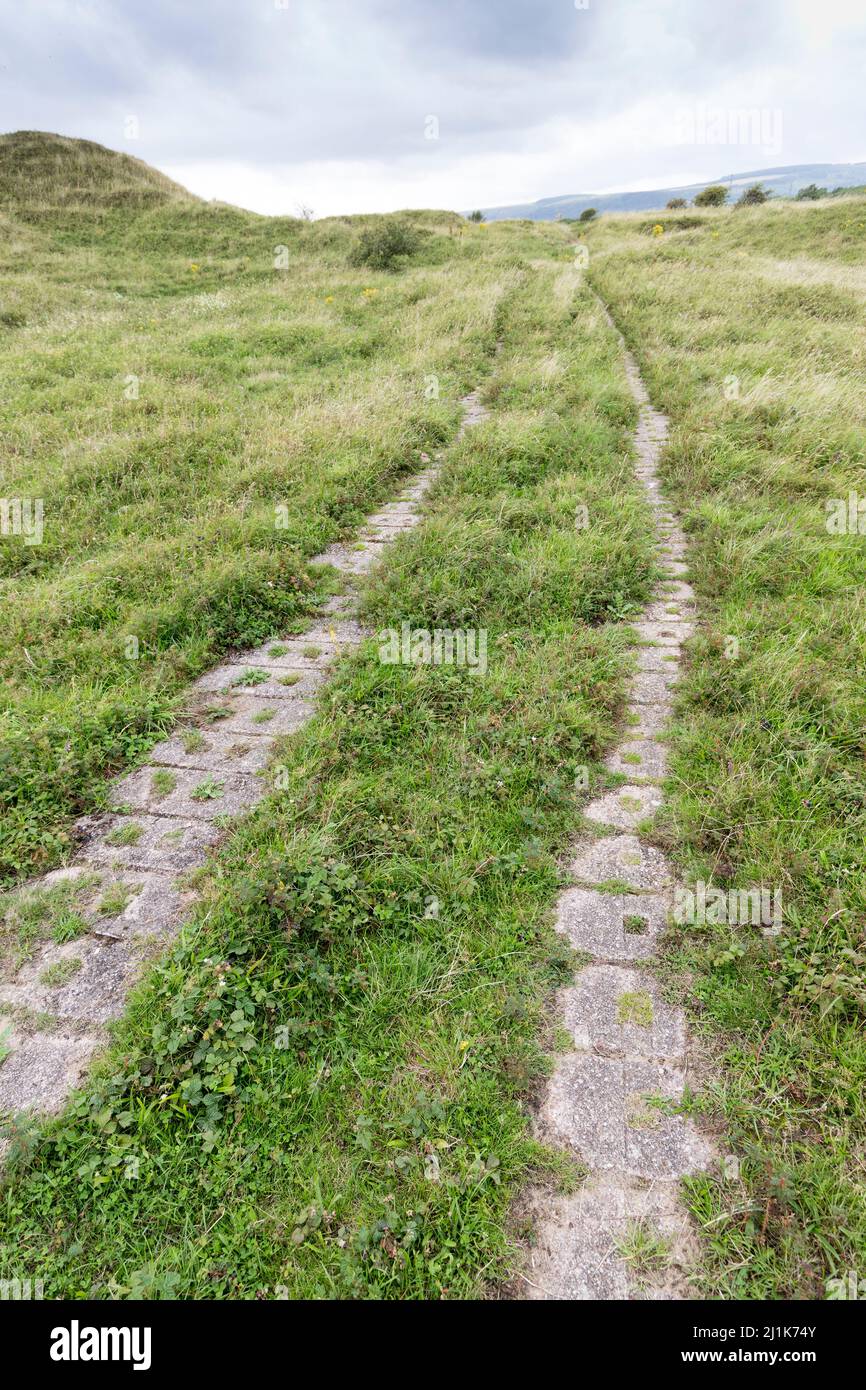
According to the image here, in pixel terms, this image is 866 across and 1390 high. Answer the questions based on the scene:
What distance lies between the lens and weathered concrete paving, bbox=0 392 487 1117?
10.9 feet

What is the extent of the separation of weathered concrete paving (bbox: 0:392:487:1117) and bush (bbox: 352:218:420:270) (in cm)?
2530

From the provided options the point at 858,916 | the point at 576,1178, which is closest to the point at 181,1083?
the point at 576,1178

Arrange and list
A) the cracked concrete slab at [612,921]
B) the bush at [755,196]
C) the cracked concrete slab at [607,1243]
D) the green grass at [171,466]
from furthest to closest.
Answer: the bush at [755,196], the green grass at [171,466], the cracked concrete slab at [612,921], the cracked concrete slab at [607,1243]

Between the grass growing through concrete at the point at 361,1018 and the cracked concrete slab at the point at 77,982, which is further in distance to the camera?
the cracked concrete slab at the point at 77,982

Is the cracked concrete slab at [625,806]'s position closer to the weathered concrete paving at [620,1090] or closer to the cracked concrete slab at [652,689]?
the weathered concrete paving at [620,1090]

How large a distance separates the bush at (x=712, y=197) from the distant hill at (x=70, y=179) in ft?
109

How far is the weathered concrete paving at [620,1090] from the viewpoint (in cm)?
262

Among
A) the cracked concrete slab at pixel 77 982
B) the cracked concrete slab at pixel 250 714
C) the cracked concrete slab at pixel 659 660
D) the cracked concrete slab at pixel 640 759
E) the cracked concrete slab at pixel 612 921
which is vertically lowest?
the cracked concrete slab at pixel 77 982

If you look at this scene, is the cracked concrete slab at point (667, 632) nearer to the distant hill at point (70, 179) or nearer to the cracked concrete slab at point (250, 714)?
the cracked concrete slab at point (250, 714)

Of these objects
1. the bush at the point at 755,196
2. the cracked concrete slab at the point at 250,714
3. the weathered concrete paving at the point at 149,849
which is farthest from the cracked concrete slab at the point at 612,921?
the bush at the point at 755,196

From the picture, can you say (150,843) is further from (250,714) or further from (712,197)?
(712,197)

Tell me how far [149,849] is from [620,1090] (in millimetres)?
3249

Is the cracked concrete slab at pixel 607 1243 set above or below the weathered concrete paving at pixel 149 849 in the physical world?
below

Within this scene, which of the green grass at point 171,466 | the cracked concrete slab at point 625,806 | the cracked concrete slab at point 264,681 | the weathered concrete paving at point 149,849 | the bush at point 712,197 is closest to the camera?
the weathered concrete paving at point 149,849
